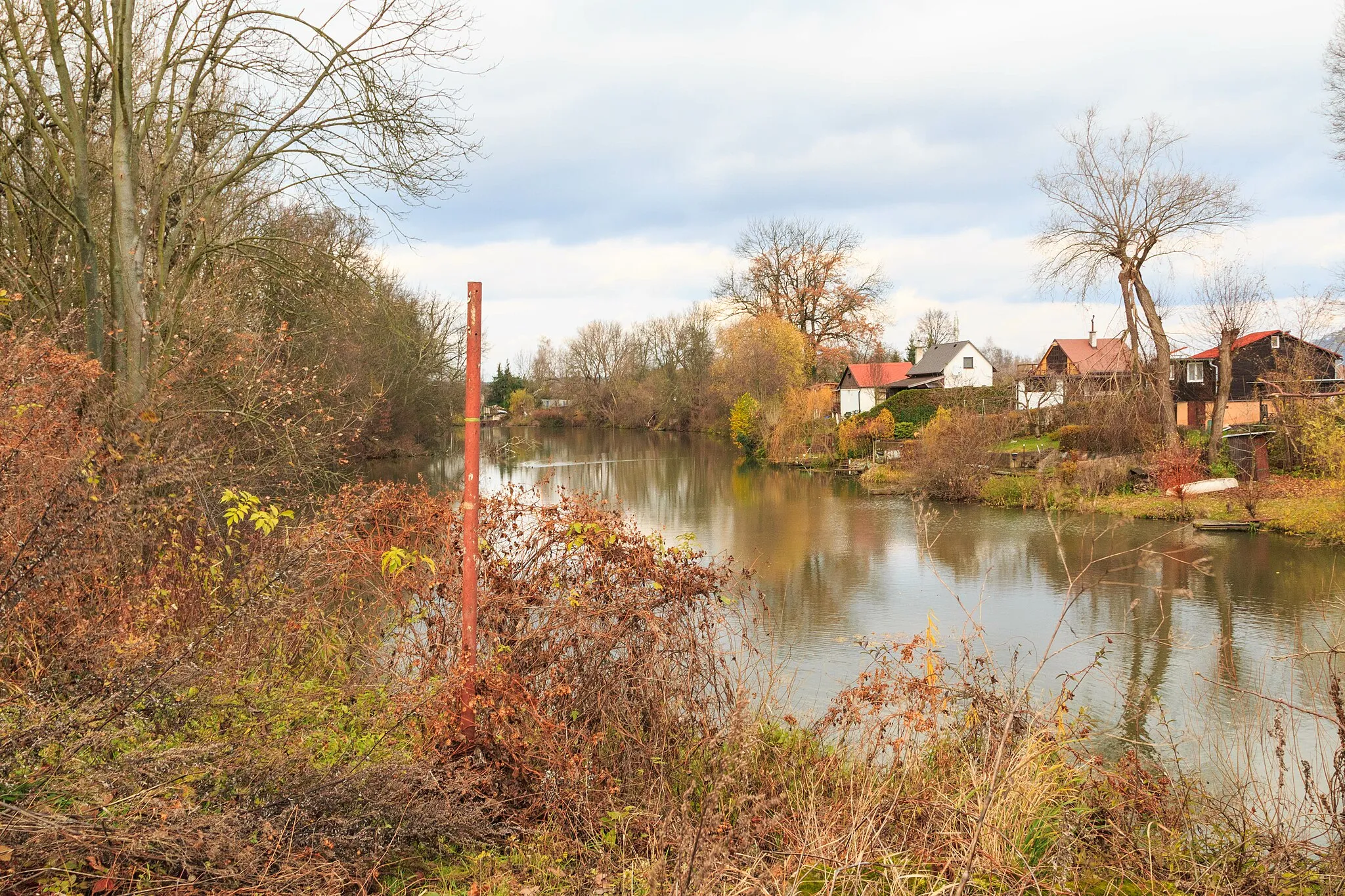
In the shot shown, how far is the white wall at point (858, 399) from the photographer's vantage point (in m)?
47.6

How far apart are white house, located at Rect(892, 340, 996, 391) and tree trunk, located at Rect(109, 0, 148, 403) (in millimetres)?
43438

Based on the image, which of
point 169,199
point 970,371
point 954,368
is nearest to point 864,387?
point 954,368

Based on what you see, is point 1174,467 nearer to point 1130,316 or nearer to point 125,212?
point 1130,316

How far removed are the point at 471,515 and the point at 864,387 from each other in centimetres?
4509

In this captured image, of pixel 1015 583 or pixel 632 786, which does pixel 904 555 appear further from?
pixel 632 786

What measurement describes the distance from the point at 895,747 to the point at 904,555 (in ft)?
37.7

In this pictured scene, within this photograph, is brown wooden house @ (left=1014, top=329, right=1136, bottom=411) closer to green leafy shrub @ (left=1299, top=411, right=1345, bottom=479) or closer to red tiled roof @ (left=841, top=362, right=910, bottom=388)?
green leafy shrub @ (left=1299, top=411, right=1345, bottom=479)

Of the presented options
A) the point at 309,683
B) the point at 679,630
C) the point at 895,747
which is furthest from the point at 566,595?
the point at 895,747

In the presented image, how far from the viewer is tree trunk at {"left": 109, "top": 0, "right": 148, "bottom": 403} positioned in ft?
27.0

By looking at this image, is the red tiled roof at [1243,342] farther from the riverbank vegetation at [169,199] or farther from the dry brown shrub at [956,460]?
the riverbank vegetation at [169,199]

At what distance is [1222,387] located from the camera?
22922 millimetres

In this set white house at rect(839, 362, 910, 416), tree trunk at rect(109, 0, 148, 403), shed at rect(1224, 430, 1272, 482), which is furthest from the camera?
white house at rect(839, 362, 910, 416)

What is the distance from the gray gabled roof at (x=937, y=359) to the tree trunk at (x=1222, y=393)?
27.0 m

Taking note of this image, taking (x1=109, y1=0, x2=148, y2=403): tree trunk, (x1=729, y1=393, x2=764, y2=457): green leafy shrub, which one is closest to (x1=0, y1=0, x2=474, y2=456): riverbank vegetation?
(x1=109, y1=0, x2=148, y2=403): tree trunk
